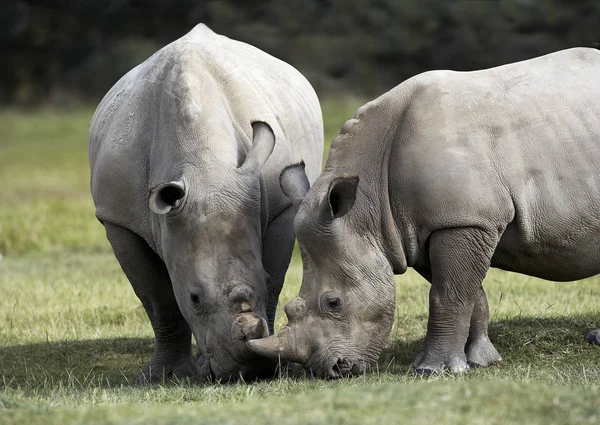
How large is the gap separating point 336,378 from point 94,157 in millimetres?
3029

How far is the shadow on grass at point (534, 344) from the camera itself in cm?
782

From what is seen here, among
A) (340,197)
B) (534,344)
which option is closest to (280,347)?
(340,197)

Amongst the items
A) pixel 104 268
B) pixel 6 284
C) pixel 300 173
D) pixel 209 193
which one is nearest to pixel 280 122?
pixel 300 173

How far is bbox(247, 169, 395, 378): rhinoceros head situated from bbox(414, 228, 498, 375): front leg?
0.33 m

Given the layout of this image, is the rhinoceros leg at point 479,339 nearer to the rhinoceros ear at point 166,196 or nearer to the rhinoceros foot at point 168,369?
the rhinoceros ear at point 166,196

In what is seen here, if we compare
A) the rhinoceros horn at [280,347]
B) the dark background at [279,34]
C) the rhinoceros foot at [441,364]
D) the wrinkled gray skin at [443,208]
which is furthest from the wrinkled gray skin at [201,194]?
the dark background at [279,34]

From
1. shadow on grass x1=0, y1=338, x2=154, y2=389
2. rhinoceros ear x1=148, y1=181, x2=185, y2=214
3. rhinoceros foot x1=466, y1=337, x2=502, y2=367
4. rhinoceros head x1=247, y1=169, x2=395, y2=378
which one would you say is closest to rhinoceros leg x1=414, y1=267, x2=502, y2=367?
rhinoceros foot x1=466, y1=337, x2=502, y2=367

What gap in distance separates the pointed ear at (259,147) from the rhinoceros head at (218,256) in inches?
0.9

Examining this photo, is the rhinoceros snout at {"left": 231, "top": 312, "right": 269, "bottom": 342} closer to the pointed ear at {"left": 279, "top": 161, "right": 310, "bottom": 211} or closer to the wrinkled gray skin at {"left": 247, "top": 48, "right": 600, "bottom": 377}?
the wrinkled gray skin at {"left": 247, "top": 48, "right": 600, "bottom": 377}

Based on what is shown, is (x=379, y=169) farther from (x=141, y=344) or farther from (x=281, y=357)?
(x=141, y=344)

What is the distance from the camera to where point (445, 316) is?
741 centimetres

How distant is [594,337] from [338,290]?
7.39 feet

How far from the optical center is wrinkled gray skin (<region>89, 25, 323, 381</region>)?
7.41 metres

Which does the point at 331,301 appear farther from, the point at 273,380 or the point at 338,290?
the point at 273,380
